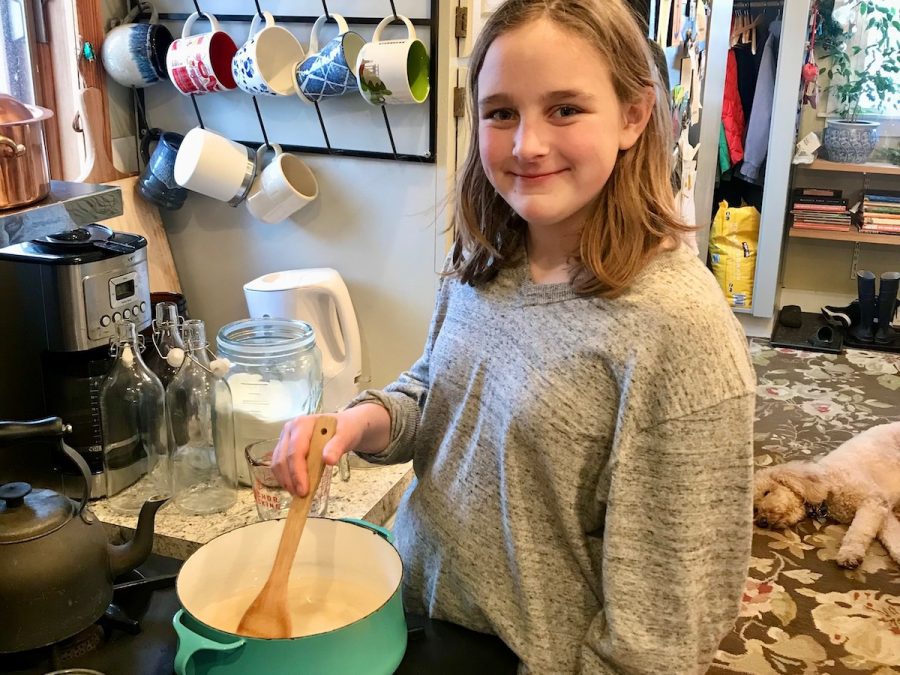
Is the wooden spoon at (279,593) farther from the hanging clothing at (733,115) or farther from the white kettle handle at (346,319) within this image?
the hanging clothing at (733,115)

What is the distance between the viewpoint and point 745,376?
0.79 meters

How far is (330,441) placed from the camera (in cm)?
91

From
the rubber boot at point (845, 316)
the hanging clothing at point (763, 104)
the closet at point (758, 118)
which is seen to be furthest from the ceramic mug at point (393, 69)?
the rubber boot at point (845, 316)

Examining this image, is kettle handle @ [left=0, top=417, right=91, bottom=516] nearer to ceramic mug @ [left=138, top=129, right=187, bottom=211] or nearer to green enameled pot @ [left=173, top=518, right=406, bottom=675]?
green enameled pot @ [left=173, top=518, right=406, bottom=675]

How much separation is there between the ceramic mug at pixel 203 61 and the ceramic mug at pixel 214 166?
0.32 feet

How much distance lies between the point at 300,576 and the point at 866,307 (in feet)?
12.7

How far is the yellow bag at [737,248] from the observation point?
4285mm

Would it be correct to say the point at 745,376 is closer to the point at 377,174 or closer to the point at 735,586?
the point at 735,586

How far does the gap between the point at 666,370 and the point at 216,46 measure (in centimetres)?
137

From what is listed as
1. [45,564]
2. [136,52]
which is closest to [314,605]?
[45,564]

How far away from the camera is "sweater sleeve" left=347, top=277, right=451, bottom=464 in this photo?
1014 mm

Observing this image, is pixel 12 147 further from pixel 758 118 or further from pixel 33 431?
pixel 758 118

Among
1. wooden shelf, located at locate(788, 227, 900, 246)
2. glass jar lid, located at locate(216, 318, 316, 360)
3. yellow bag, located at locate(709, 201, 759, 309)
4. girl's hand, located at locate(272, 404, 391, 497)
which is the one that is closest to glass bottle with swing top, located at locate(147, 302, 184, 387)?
glass jar lid, located at locate(216, 318, 316, 360)

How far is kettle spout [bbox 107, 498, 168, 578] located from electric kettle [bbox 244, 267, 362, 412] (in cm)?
81
